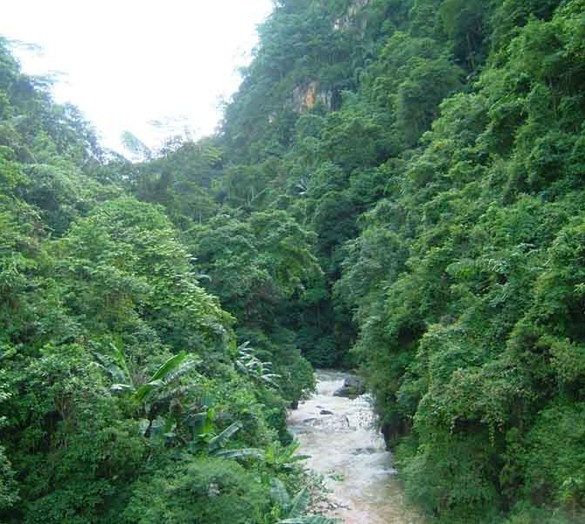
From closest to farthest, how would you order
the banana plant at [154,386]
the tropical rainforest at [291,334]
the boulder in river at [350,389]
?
the tropical rainforest at [291,334] → the banana plant at [154,386] → the boulder in river at [350,389]

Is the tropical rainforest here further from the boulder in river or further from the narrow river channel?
the boulder in river

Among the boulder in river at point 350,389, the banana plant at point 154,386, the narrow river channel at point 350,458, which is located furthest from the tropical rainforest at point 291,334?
the boulder in river at point 350,389

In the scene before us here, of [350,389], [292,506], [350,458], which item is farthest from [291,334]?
[292,506]

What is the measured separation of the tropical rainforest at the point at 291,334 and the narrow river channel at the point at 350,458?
50.6 inches

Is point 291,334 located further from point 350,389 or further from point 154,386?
point 154,386

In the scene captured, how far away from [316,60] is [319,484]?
52560 millimetres

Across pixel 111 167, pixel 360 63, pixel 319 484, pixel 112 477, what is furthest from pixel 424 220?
pixel 360 63

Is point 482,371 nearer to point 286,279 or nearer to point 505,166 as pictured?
point 505,166

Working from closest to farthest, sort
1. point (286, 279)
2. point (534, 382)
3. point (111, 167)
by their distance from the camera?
point (534, 382)
point (286, 279)
point (111, 167)

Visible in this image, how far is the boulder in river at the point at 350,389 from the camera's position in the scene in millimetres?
29297

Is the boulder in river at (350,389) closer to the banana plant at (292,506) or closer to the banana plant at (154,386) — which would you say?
the banana plant at (292,506)

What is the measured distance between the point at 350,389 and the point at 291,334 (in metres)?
4.74

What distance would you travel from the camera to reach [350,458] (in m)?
20.4

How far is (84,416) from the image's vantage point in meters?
10.2
